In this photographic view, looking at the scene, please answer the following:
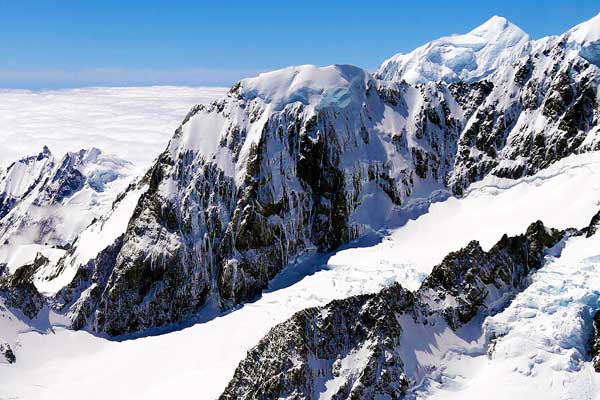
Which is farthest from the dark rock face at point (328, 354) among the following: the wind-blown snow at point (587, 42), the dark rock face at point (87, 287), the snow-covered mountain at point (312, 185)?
the wind-blown snow at point (587, 42)

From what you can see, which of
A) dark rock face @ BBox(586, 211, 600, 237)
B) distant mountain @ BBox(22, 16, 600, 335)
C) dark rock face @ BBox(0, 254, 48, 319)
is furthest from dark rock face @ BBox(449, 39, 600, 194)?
dark rock face @ BBox(0, 254, 48, 319)

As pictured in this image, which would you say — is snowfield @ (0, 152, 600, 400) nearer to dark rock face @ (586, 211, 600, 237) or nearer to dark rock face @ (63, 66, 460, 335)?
dark rock face @ (586, 211, 600, 237)

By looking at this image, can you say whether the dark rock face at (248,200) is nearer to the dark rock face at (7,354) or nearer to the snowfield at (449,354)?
the snowfield at (449,354)

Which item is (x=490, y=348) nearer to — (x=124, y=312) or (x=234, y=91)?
(x=124, y=312)

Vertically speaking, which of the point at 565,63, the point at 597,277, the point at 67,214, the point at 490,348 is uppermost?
the point at 565,63

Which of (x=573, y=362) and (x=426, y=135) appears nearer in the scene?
(x=573, y=362)

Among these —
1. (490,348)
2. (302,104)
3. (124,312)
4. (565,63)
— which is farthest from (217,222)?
(565,63)
